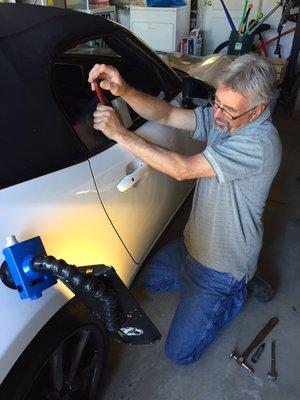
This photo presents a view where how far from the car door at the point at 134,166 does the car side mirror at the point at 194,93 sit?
2.0 inches

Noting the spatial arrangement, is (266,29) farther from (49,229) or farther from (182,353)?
(49,229)

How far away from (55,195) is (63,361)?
58 cm

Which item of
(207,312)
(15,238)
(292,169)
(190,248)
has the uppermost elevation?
(15,238)

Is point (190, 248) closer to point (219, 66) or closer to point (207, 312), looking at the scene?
point (207, 312)

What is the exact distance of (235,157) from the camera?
138 cm

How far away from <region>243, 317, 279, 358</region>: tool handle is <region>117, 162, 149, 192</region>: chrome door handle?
0.99m

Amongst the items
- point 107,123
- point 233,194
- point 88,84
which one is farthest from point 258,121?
point 88,84

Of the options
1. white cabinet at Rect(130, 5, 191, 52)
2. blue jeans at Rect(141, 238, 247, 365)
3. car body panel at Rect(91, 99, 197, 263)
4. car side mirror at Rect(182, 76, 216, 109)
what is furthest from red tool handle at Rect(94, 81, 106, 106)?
white cabinet at Rect(130, 5, 191, 52)

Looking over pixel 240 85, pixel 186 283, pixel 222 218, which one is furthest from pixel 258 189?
pixel 186 283

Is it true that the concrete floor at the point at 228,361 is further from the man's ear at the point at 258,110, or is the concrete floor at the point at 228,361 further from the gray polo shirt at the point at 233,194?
the man's ear at the point at 258,110

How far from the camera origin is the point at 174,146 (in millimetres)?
1812

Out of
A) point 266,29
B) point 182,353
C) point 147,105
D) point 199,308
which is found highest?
point 147,105

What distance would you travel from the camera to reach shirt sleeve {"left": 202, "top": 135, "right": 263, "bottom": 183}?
54.2 inches

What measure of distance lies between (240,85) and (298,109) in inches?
149
